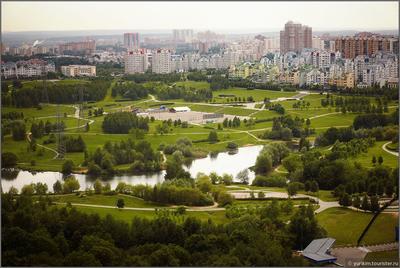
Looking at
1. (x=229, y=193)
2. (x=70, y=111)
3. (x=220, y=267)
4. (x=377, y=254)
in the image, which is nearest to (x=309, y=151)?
(x=229, y=193)

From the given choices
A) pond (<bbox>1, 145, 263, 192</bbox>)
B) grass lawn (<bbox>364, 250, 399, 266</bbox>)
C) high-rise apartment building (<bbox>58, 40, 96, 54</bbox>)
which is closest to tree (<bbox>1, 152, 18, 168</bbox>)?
pond (<bbox>1, 145, 263, 192</bbox>)

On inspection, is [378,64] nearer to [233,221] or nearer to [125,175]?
[233,221]

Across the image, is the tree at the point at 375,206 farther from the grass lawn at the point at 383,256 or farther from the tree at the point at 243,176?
the tree at the point at 243,176

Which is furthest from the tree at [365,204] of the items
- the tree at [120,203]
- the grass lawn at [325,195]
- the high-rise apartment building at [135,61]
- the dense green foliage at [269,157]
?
the high-rise apartment building at [135,61]

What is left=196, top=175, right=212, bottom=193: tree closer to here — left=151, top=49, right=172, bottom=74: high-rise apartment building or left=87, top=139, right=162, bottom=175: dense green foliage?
left=87, top=139, right=162, bottom=175: dense green foliage

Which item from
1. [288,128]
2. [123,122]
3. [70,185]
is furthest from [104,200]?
[288,128]

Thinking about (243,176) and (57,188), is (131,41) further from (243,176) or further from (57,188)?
(243,176)
